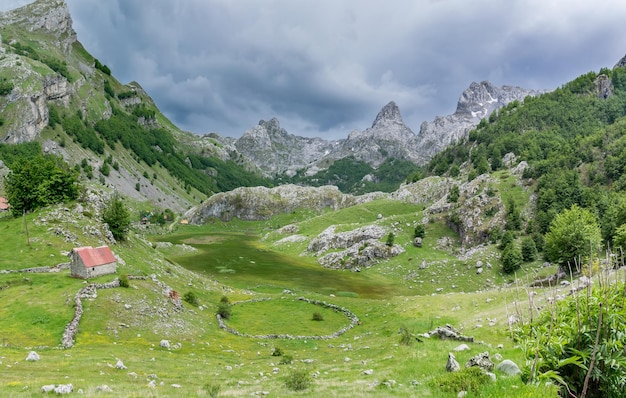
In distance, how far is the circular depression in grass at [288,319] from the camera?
55250 mm

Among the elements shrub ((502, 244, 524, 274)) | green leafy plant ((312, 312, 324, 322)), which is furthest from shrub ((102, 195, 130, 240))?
shrub ((502, 244, 524, 274))

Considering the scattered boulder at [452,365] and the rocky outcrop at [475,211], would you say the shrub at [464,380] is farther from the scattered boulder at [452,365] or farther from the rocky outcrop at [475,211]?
the rocky outcrop at [475,211]

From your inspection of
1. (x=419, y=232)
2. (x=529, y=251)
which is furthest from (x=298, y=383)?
(x=419, y=232)

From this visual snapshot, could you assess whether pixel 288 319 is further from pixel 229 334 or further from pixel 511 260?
pixel 511 260

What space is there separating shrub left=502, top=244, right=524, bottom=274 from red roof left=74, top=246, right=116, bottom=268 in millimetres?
90751

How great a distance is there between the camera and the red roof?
182 ft

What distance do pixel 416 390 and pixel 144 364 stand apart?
24.5 meters

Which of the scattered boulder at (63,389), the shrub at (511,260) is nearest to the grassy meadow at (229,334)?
the scattered boulder at (63,389)

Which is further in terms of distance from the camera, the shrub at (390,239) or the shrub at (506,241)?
the shrub at (390,239)

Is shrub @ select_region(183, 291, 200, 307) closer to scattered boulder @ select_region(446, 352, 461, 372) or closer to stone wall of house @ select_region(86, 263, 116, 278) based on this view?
stone wall of house @ select_region(86, 263, 116, 278)

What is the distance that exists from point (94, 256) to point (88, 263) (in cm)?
209

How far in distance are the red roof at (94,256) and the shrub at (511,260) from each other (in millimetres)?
90751

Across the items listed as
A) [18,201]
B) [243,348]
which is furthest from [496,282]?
[18,201]

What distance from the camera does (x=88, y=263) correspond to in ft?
181
